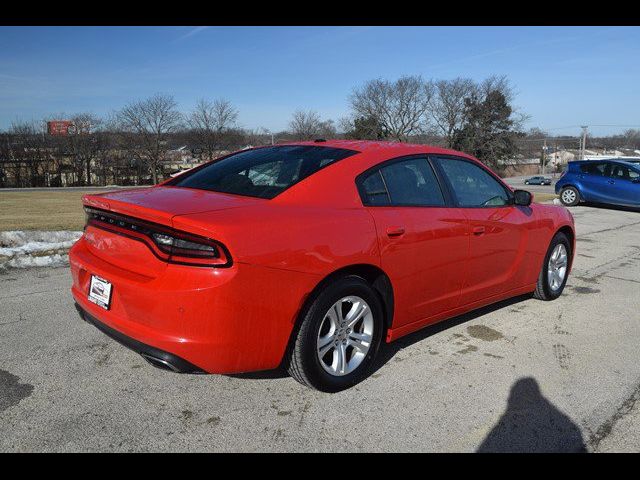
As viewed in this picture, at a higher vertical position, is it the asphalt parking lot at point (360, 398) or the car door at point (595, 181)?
the car door at point (595, 181)

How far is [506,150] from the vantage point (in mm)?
75250

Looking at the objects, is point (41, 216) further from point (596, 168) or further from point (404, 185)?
point (596, 168)

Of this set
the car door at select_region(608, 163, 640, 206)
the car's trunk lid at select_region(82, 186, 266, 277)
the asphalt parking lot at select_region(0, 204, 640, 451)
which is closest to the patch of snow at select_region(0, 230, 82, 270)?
the asphalt parking lot at select_region(0, 204, 640, 451)

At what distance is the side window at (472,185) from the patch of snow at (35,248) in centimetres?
492

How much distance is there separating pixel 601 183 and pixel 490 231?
538 inches

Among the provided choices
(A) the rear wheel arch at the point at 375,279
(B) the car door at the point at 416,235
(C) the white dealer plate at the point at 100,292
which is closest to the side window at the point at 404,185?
(B) the car door at the point at 416,235

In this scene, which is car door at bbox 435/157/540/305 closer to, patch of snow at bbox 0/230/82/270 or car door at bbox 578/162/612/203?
patch of snow at bbox 0/230/82/270

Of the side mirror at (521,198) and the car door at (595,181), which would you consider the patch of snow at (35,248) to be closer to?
the side mirror at (521,198)

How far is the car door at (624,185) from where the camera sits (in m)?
14.7

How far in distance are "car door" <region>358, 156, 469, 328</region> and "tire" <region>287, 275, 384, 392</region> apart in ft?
0.75

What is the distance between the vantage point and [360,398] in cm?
296

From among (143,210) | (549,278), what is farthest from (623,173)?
(143,210)
